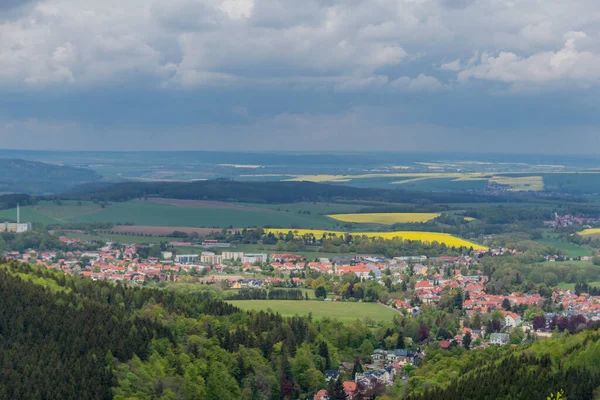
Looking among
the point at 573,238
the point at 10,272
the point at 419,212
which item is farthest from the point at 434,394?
the point at 419,212

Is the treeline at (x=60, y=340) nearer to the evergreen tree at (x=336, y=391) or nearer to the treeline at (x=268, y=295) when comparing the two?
the evergreen tree at (x=336, y=391)

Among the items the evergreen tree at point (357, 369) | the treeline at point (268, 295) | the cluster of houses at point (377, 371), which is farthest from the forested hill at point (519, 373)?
the treeline at point (268, 295)

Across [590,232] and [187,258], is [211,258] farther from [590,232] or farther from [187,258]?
[590,232]

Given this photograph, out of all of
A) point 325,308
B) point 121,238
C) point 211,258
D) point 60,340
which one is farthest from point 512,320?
point 121,238

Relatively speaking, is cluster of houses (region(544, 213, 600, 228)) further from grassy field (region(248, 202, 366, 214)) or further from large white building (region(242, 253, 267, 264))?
large white building (region(242, 253, 267, 264))

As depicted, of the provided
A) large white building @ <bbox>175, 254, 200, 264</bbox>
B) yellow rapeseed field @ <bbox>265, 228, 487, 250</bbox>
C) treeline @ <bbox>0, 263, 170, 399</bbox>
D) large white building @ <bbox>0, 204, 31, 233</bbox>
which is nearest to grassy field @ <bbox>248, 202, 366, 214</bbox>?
yellow rapeseed field @ <bbox>265, 228, 487, 250</bbox>
